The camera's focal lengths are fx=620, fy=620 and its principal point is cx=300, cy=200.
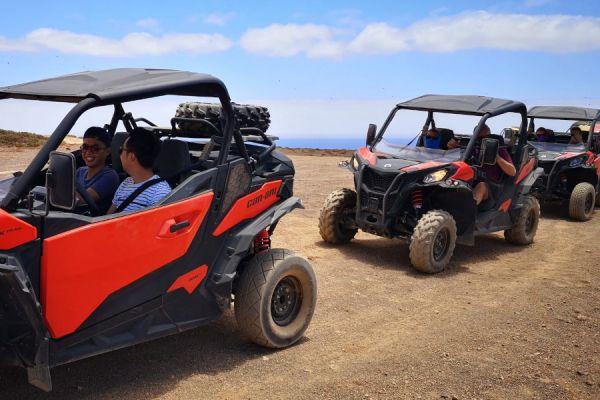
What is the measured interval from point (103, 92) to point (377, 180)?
4.58 m

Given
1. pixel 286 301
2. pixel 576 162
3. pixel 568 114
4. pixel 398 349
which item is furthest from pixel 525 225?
pixel 286 301

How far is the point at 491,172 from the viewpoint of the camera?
8.43 m

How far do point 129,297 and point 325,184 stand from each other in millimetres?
11090

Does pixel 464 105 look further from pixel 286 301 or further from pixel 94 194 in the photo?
pixel 94 194

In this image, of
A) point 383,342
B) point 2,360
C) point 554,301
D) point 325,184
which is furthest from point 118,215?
point 325,184

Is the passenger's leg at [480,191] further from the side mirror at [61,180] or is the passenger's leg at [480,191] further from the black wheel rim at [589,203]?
the side mirror at [61,180]

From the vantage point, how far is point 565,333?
214 inches

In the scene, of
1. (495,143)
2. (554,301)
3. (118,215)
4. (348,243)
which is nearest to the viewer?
(118,215)

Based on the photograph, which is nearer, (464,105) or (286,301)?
(286,301)

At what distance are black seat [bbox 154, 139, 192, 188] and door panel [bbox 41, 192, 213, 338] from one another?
40 cm

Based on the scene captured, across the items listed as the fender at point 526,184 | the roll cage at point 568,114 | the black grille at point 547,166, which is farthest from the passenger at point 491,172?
the roll cage at point 568,114

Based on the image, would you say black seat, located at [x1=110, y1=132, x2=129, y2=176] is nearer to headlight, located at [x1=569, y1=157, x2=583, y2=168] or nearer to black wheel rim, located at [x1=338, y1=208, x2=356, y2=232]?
black wheel rim, located at [x1=338, y1=208, x2=356, y2=232]

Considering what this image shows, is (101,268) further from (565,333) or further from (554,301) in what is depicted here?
(554,301)

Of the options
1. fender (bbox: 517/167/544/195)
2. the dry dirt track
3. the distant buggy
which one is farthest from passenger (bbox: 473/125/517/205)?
the distant buggy
